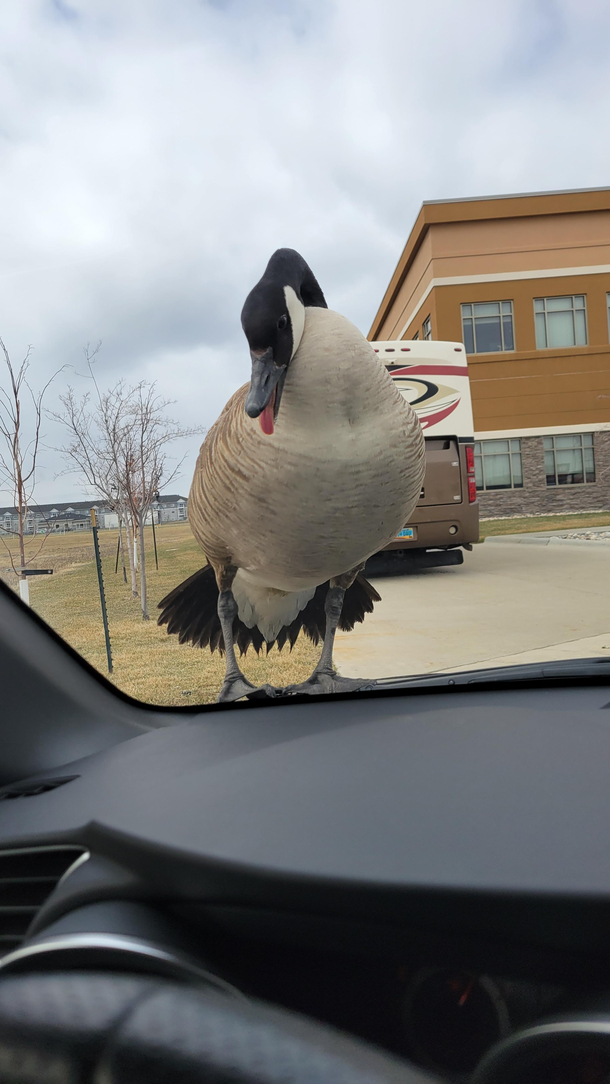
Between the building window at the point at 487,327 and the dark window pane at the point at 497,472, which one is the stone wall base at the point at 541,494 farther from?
the building window at the point at 487,327

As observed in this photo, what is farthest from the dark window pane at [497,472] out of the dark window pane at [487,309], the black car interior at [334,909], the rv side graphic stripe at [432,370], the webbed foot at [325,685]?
the webbed foot at [325,685]

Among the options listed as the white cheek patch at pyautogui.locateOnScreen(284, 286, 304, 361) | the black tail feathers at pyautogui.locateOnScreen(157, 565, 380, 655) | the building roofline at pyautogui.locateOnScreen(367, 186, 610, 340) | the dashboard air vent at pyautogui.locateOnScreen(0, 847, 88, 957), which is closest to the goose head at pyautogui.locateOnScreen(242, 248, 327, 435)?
the white cheek patch at pyautogui.locateOnScreen(284, 286, 304, 361)

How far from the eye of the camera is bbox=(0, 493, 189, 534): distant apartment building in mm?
1584

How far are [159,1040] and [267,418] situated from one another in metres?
1.09

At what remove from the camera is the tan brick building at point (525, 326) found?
1.58 meters

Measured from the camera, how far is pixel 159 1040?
1.12 meters

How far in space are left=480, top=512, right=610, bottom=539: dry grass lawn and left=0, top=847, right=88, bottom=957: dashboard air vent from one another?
1.20 metres

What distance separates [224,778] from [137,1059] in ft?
1.63

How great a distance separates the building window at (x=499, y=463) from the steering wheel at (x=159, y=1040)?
121 cm

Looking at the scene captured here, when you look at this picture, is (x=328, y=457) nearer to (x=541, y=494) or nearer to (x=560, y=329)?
(x=541, y=494)

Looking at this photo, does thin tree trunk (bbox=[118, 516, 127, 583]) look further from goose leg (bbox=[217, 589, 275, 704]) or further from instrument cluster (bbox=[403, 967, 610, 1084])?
instrument cluster (bbox=[403, 967, 610, 1084])

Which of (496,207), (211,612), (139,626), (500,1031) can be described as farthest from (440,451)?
(500,1031)

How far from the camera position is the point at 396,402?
1345 millimetres

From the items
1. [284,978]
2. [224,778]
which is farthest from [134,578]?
[284,978]
